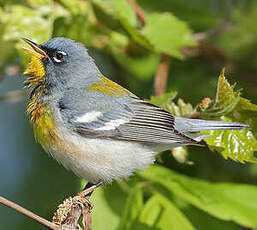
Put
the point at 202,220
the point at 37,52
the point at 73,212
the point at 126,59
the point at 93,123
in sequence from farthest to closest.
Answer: the point at 126,59 → the point at 202,220 → the point at 37,52 → the point at 93,123 → the point at 73,212

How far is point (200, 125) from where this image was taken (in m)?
2.95

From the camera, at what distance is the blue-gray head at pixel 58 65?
3.22 meters

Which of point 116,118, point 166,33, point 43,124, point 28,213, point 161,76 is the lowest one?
point 28,213

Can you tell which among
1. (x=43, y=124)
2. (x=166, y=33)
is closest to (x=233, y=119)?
(x=43, y=124)

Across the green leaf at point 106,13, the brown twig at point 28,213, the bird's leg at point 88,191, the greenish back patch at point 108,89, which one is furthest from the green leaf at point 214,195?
the brown twig at point 28,213

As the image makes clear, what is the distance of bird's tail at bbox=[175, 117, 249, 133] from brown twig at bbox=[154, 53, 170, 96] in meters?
0.58

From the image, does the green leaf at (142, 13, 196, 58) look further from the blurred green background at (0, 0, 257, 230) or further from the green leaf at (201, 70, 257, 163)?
the green leaf at (201, 70, 257, 163)

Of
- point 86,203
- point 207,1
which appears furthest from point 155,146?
point 207,1

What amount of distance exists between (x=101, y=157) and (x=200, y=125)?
52 centimetres

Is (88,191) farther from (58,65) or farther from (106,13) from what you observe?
(106,13)

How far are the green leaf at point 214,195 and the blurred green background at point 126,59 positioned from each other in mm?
140

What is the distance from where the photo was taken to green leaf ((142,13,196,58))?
3.65 m

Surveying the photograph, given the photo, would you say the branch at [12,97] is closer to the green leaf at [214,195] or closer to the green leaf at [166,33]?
the green leaf at [166,33]

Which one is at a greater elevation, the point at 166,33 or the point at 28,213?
the point at 166,33
